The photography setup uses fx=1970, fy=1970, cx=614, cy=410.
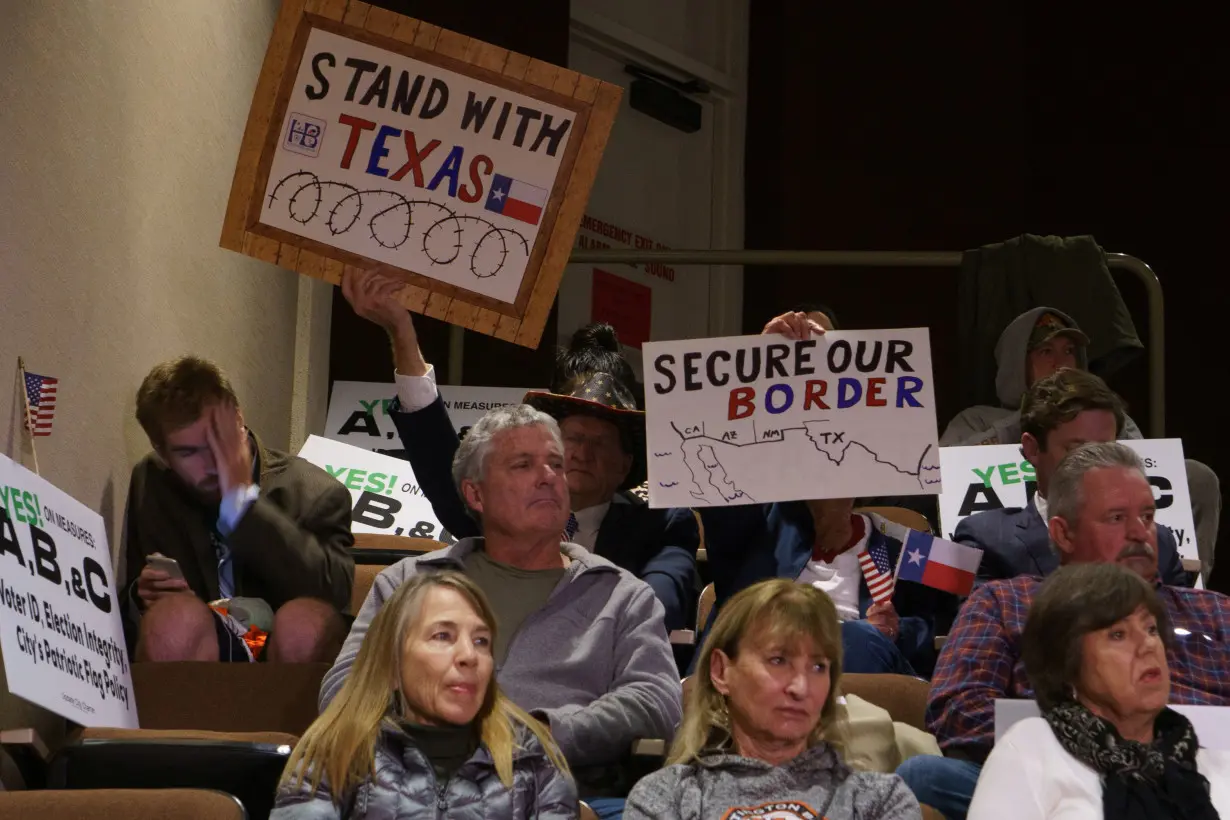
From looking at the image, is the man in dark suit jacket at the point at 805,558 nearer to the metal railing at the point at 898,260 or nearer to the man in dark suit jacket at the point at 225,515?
the man in dark suit jacket at the point at 225,515

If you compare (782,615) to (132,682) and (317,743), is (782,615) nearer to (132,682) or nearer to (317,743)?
(317,743)

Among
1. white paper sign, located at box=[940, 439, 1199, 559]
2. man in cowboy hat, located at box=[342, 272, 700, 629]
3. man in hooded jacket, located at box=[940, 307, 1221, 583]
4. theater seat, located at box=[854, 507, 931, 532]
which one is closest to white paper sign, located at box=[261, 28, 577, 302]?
→ man in cowboy hat, located at box=[342, 272, 700, 629]

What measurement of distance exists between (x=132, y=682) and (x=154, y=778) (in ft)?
2.18

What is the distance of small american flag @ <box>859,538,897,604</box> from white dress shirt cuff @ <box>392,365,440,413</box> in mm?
1082

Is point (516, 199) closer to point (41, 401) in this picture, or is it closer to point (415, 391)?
point (415, 391)

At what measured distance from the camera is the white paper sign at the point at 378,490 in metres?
5.80

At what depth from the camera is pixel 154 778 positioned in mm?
3283

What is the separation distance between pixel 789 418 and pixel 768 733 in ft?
4.75

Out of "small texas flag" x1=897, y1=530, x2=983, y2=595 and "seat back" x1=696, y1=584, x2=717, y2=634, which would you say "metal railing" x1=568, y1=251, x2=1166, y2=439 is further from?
"small texas flag" x1=897, y1=530, x2=983, y2=595

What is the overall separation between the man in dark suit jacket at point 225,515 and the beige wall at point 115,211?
0.17 meters

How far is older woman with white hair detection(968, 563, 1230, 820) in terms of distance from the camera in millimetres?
3178

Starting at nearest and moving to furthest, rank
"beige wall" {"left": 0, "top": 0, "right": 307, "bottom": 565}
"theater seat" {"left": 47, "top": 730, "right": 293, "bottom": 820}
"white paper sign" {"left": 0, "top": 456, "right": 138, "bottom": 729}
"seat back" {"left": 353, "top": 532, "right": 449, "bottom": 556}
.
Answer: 1. "theater seat" {"left": 47, "top": 730, "right": 293, "bottom": 820}
2. "white paper sign" {"left": 0, "top": 456, "right": 138, "bottom": 729}
3. "beige wall" {"left": 0, "top": 0, "right": 307, "bottom": 565}
4. "seat back" {"left": 353, "top": 532, "right": 449, "bottom": 556}

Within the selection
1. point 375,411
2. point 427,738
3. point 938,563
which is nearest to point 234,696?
point 427,738

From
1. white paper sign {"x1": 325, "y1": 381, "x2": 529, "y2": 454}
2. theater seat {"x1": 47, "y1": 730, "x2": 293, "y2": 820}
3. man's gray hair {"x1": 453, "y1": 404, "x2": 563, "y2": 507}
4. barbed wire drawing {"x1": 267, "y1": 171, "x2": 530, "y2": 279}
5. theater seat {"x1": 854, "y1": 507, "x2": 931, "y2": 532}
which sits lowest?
theater seat {"x1": 47, "y1": 730, "x2": 293, "y2": 820}
